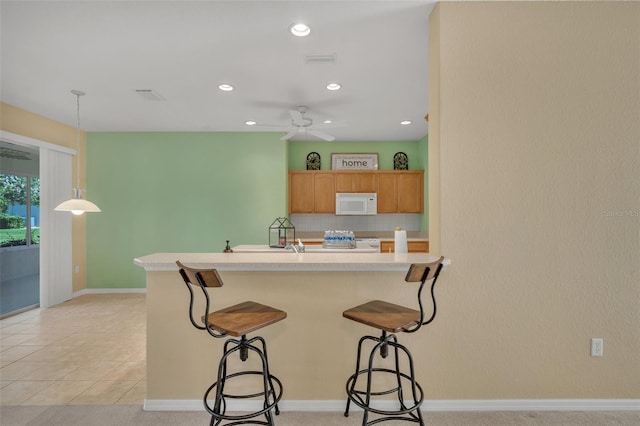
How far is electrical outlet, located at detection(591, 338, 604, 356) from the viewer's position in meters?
2.04

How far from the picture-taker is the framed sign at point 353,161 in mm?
5723

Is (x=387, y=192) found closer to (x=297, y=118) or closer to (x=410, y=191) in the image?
(x=410, y=191)

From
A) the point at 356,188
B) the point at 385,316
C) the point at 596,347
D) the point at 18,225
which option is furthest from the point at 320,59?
the point at 18,225

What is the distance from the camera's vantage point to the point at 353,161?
18.9ft

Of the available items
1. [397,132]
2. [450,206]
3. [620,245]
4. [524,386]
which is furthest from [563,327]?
[397,132]

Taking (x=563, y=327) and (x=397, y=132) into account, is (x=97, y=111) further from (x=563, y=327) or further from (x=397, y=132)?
(x=563, y=327)

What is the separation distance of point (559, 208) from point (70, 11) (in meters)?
3.44

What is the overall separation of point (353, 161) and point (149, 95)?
3.37 metres

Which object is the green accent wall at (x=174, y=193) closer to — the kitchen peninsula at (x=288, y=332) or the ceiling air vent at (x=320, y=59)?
the ceiling air vent at (x=320, y=59)

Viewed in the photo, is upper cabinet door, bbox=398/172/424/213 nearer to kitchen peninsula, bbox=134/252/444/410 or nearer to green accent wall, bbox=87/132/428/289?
green accent wall, bbox=87/132/428/289

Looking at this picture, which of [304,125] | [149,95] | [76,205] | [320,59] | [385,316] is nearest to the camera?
[385,316]

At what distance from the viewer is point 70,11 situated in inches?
82.3

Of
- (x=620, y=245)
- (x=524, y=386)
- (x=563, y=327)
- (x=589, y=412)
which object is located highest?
(x=620, y=245)

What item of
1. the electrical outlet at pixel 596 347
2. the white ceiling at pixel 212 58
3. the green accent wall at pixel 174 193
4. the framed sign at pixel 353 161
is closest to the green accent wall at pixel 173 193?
the green accent wall at pixel 174 193
